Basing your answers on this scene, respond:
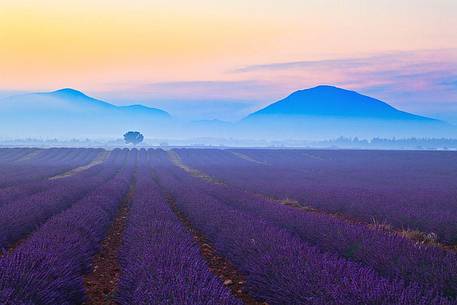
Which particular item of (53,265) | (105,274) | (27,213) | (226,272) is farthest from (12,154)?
(53,265)

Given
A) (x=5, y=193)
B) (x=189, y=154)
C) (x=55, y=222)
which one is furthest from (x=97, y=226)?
(x=189, y=154)

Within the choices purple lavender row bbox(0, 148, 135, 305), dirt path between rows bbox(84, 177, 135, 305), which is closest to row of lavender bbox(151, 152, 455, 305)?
dirt path between rows bbox(84, 177, 135, 305)

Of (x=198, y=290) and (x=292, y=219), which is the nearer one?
(x=198, y=290)

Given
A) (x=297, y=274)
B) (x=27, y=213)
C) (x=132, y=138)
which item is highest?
(x=132, y=138)

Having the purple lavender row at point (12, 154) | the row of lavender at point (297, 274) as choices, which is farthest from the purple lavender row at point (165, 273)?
the purple lavender row at point (12, 154)

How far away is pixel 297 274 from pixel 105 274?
2.88 m

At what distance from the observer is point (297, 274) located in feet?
14.4

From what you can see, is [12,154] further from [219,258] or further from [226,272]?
[226,272]

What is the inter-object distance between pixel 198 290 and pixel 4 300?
1448mm

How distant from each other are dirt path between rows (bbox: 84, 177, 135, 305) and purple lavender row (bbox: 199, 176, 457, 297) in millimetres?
3124

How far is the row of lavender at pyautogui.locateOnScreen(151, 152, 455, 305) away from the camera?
3545mm

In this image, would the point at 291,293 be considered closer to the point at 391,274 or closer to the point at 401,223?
the point at 391,274

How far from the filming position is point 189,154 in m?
59.9

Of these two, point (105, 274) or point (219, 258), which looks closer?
point (105, 274)
